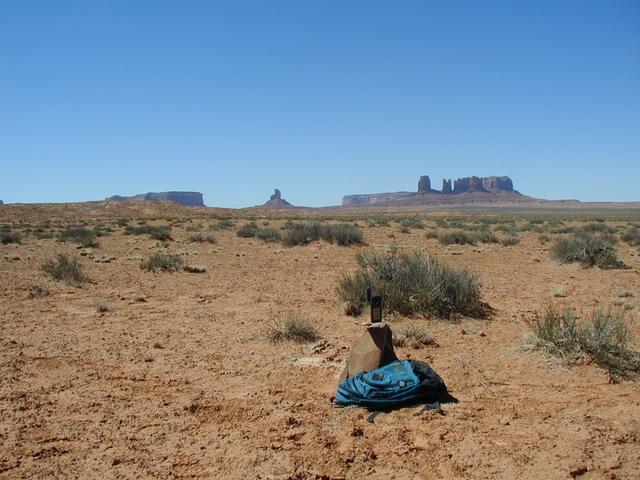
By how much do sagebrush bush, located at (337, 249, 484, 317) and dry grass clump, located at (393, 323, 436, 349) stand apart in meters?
1.38

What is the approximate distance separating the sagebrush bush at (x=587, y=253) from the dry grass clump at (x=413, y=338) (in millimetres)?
10283

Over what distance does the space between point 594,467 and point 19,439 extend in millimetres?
4734

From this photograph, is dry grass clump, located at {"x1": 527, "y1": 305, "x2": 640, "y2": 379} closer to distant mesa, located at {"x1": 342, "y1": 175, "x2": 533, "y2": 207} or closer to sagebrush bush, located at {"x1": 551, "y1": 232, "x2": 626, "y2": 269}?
sagebrush bush, located at {"x1": 551, "y1": 232, "x2": 626, "y2": 269}

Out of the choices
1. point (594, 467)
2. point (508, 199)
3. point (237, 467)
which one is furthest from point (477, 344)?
point (508, 199)

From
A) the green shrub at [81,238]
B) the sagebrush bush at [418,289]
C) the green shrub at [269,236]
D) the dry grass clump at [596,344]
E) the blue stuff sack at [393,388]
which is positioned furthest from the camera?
the green shrub at [269,236]

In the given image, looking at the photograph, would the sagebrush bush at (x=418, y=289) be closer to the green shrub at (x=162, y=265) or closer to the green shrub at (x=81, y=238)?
the green shrub at (x=162, y=265)

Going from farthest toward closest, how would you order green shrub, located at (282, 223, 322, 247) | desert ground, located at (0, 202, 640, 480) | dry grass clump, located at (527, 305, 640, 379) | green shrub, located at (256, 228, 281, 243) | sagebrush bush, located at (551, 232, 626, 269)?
green shrub, located at (256, 228, 281, 243) → green shrub, located at (282, 223, 322, 247) → sagebrush bush, located at (551, 232, 626, 269) → dry grass clump, located at (527, 305, 640, 379) → desert ground, located at (0, 202, 640, 480)

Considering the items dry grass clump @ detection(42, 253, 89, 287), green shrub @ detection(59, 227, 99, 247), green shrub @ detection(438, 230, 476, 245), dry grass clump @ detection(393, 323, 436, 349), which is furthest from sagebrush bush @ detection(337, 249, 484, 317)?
green shrub @ detection(59, 227, 99, 247)

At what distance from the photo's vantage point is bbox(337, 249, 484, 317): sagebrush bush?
29.7 ft

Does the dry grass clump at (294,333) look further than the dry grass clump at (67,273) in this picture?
No

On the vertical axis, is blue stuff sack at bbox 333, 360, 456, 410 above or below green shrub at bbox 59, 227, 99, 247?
below

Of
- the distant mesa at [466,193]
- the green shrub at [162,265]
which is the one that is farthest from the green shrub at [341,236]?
the distant mesa at [466,193]

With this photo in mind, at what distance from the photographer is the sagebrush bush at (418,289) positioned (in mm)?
9039

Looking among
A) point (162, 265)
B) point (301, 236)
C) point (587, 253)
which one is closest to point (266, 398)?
point (162, 265)
